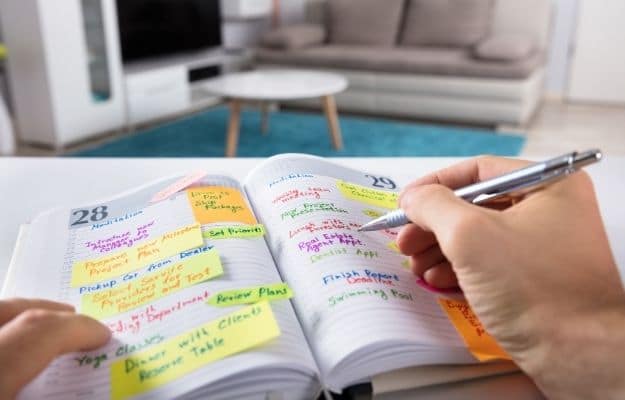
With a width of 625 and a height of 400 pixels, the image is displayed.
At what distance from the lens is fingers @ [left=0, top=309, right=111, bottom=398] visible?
349mm

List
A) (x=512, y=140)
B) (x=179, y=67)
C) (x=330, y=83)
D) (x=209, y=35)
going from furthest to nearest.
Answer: (x=209, y=35) < (x=179, y=67) < (x=512, y=140) < (x=330, y=83)

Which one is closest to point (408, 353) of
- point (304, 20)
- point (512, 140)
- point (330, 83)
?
point (330, 83)

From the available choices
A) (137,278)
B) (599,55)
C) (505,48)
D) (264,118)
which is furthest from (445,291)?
(599,55)

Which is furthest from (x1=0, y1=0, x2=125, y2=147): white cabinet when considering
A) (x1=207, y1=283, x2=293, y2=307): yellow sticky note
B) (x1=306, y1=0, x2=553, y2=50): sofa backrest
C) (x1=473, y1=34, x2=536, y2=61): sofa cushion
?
(x1=207, y1=283, x2=293, y2=307): yellow sticky note

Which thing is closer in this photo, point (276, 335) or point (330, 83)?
point (276, 335)

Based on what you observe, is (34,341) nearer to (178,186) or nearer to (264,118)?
(178,186)

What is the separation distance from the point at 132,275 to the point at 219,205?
13cm

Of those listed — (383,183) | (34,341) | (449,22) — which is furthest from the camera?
(449,22)

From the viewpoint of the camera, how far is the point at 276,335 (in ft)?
1.30

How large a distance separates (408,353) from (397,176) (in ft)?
1.33

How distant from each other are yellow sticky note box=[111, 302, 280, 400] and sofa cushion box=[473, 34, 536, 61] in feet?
10.2

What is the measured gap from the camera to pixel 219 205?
0.59 m

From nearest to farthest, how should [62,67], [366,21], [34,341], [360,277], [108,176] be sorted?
[34,341], [360,277], [108,176], [62,67], [366,21]

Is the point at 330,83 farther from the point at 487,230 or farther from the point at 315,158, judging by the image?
the point at 487,230
